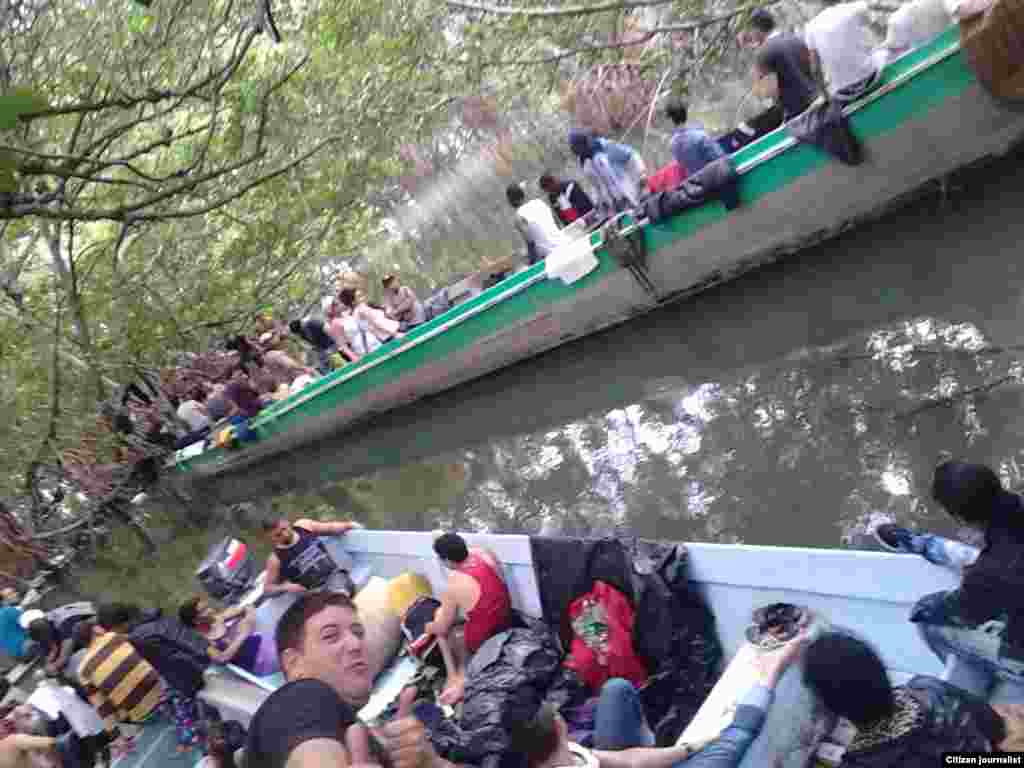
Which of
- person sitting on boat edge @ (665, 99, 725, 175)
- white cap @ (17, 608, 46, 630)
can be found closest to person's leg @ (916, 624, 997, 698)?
person sitting on boat edge @ (665, 99, 725, 175)

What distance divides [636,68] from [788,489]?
268 inches

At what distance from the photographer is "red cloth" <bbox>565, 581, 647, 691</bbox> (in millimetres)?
4195

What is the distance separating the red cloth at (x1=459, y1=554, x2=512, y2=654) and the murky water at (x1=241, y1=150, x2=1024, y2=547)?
5.18ft

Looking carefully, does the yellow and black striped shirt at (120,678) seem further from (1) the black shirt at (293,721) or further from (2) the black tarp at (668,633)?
(1) the black shirt at (293,721)

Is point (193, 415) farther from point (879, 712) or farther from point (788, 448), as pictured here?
point (879, 712)

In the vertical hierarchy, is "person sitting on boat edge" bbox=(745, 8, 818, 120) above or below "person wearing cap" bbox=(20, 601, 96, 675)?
above

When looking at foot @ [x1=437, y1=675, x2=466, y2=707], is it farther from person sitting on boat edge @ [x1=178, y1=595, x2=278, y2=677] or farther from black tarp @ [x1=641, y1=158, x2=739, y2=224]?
black tarp @ [x1=641, y1=158, x2=739, y2=224]

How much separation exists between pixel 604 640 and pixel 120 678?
362 centimetres

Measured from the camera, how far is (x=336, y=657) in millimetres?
2480

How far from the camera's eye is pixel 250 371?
12.2 metres

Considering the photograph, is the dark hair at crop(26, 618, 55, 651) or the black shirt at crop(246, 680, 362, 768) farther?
the dark hair at crop(26, 618, 55, 651)

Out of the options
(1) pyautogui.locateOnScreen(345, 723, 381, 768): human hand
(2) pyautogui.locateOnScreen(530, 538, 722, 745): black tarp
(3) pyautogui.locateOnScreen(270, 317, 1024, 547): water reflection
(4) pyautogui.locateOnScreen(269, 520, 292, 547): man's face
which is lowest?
(3) pyautogui.locateOnScreen(270, 317, 1024, 547): water reflection

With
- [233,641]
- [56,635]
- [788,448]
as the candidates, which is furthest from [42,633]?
[788,448]

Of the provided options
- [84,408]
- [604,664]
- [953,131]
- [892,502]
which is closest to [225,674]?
[604,664]
